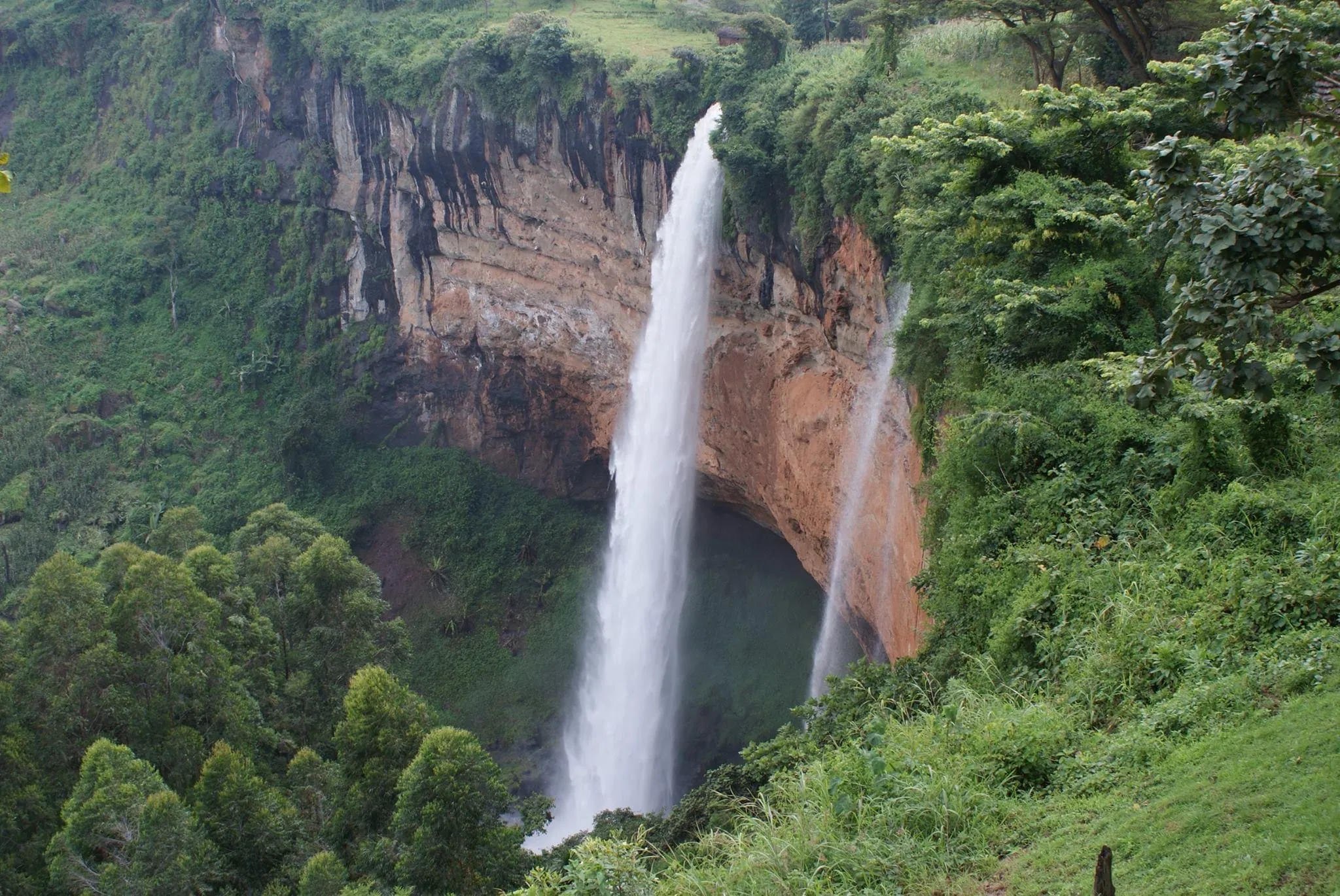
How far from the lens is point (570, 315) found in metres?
25.5

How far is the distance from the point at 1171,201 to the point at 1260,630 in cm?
247

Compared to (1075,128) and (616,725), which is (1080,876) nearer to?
(1075,128)

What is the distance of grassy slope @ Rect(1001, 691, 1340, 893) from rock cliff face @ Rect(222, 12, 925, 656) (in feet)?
27.2

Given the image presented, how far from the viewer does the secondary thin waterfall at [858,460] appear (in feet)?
51.3

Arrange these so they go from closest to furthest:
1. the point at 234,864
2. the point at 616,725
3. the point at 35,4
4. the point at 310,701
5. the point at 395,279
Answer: the point at 234,864
the point at 310,701
the point at 616,725
the point at 395,279
the point at 35,4

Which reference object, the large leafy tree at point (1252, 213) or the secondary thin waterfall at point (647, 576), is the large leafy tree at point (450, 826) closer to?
the secondary thin waterfall at point (647, 576)

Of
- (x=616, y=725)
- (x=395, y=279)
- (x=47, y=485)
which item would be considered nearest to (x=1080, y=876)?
(x=616, y=725)

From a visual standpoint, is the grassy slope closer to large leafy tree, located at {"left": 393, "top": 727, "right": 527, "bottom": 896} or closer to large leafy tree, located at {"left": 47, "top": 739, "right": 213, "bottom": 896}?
large leafy tree, located at {"left": 393, "top": 727, "right": 527, "bottom": 896}

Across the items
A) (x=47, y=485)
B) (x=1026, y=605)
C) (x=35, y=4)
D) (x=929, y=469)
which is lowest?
(x=1026, y=605)

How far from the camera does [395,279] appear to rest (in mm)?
29781

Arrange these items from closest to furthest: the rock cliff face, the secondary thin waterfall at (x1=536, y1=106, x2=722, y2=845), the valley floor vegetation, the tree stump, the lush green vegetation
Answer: the tree stump, the valley floor vegetation, the lush green vegetation, the rock cliff face, the secondary thin waterfall at (x1=536, y1=106, x2=722, y2=845)

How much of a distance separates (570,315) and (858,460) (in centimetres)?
1040

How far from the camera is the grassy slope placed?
4.37 m

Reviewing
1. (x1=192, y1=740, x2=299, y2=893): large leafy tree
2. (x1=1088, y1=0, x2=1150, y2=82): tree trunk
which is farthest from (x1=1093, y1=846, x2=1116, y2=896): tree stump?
(x1=1088, y1=0, x2=1150, y2=82): tree trunk
